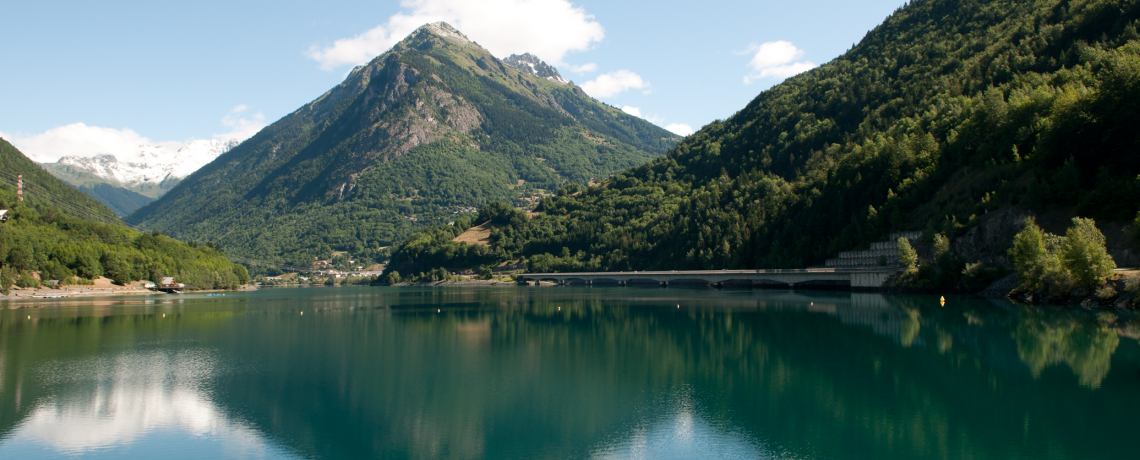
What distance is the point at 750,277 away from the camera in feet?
348

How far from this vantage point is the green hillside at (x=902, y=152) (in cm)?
6309

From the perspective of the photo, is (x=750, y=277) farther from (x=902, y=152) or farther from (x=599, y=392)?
(x=599, y=392)

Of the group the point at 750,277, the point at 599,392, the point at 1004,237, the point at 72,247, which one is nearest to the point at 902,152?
the point at 1004,237

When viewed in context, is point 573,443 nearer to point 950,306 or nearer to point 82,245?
point 950,306

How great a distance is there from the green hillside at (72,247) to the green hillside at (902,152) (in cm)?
6208

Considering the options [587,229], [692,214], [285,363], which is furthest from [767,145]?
[285,363]

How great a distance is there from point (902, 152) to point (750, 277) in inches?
1120

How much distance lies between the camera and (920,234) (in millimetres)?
78750

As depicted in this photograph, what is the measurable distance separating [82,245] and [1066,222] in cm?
14653

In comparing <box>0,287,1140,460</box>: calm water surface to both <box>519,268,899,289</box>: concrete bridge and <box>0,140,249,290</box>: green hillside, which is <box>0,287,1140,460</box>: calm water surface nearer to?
<box>519,268,899,289</box>: concrete bridge

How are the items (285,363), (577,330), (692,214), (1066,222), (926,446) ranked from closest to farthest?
1. (926,446)
2. (285,363)
3. (577,330)
4. (1066,222)
5. (692,214)

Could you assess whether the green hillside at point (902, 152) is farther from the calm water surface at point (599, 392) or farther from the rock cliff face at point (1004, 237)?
the calm water surface at point (599, 392)

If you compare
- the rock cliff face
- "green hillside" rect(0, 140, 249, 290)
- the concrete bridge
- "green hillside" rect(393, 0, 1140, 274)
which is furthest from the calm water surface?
"green hillside" rect(0, 140, 249, 290)

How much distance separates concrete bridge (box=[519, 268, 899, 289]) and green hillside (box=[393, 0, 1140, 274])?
14.3ft
